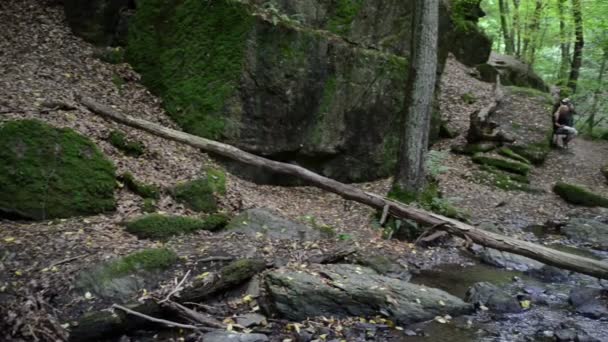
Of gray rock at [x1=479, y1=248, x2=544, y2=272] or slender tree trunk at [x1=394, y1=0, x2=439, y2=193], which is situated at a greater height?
slender tree trunk at [x1=394, y1=0, x2=439, y2=193]

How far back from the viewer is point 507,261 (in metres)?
8.69

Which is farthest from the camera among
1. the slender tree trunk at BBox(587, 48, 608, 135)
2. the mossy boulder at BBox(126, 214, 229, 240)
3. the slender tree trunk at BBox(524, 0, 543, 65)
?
the slender tree trunk at BBox(524, 0, 543, 65)

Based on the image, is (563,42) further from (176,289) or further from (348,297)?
(176,289)

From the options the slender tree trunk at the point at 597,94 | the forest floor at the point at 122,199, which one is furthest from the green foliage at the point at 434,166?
the slender tree trunk at the point at 597,94

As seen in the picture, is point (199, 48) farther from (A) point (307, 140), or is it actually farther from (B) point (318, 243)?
(B) point (318, 243)

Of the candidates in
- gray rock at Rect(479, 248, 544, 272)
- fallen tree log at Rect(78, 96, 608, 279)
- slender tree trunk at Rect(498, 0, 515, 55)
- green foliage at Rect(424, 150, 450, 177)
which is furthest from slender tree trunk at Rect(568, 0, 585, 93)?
fallen tree log at Rect(78, 96, 608, 279)

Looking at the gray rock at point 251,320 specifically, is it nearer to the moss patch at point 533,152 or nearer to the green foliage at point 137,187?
the green foliage at point 137,187

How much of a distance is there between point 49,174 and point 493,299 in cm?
666

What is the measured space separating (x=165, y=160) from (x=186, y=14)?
4.10m

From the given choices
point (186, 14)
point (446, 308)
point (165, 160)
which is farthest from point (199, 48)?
point (446, 308)

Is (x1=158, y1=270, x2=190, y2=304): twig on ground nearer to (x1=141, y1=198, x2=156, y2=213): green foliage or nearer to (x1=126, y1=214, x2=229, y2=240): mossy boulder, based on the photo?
(x1=126, y1=214, x2=229, y2=240): mossy boulder

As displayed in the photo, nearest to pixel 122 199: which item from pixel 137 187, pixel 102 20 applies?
pixel 137 187

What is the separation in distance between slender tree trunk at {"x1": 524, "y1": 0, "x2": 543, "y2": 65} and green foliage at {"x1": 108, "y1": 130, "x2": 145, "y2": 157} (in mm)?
18790

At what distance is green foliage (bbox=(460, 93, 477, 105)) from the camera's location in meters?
18.5
